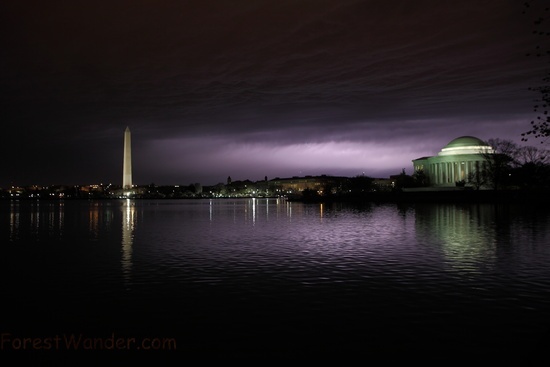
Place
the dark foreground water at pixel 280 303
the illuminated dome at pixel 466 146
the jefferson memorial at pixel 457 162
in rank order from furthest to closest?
1. the illuminated dome at pixel 466 146
2. the jefferson memorial at pixel 457 162
3. the dark foreground water at pixel 280 303

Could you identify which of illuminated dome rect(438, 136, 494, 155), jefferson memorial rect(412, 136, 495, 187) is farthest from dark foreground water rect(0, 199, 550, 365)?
illuminated dome rect(438, 136, 494, 155)

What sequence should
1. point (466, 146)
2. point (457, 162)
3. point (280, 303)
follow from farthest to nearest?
point (466, 146)
point (457, 162)
point (280, 303)

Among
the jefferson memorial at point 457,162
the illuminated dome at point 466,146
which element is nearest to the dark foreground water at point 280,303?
the jefferson memorial at point 457,162

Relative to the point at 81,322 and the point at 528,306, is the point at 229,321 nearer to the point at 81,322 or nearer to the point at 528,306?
the point at 81,322

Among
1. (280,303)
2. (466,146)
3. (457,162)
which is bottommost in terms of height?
(280,303)

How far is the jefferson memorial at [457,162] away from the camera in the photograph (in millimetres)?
142750

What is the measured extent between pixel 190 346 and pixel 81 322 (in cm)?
368

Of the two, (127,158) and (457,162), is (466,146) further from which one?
(127,158)

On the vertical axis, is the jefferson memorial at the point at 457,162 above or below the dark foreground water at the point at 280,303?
above

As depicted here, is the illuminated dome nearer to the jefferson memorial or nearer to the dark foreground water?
the jefferson memorial

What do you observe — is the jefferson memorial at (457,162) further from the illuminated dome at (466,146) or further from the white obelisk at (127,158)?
the white obelisk at (127,158)

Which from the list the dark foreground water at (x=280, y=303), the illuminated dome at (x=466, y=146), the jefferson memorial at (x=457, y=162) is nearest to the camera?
the dark foreground water at (x=280, y=303)

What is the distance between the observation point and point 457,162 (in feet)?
477

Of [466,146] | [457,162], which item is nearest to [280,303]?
[457,162]
